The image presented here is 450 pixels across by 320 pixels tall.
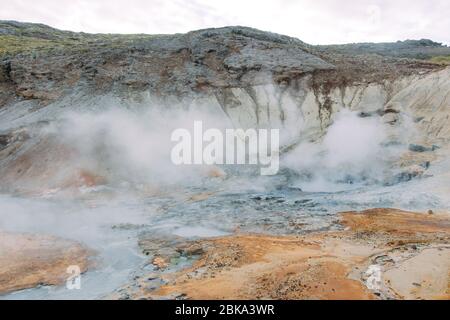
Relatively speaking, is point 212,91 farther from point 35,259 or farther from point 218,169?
point 35,259

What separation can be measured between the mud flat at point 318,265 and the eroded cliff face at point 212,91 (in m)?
9.70

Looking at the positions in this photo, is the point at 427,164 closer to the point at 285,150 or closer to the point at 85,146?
the point at 285,150

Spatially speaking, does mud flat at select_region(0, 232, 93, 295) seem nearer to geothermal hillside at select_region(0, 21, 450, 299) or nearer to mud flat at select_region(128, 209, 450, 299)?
geothermal hillside at select_region(0, 21, 450, 299)

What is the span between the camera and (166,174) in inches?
1037

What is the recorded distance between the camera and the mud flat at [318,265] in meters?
10.9

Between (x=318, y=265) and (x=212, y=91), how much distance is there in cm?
2141

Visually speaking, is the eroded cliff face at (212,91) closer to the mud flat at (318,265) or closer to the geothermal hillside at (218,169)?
the geothermal hillside at (218,169)

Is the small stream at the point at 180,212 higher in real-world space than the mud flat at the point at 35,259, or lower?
higher

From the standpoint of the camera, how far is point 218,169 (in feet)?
87.6

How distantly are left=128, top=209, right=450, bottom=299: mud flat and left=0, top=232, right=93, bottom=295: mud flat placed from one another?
226 cm

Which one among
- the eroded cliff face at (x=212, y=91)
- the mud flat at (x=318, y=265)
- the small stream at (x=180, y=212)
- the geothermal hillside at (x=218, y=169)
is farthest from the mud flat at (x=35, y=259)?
the eroded cliff face at (x=212, y=91)

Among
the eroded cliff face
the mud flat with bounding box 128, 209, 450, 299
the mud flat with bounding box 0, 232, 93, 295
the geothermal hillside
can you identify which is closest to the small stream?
the geothermal hillside

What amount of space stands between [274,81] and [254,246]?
19.6 m

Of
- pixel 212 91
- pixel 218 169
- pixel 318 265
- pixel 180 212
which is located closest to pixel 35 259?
pixel 180 212
